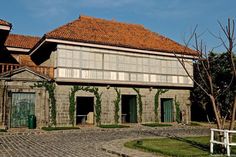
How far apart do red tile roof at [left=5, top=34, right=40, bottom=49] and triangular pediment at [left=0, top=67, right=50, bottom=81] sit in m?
8.17

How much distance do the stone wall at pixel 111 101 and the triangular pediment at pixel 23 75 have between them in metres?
1.53

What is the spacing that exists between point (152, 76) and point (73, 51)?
24.7ft

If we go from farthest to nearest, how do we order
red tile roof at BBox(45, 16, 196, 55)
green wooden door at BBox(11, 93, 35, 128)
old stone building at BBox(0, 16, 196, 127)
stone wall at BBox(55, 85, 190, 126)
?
red tile roof at BBox(45, 16, 196, 55) → stone wall at BBox(55, 85, 190, 126) → old stone building at BBox(0, 16, 196, 127) → green wooden door at BBox(11, 93, 35, 128)

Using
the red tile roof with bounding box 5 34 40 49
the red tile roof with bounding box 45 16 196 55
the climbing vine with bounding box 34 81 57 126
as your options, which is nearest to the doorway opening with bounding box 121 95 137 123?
the red tile roof with bounding box 45 16 196 55

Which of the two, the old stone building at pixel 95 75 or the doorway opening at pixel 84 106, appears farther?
the doorway opening at pixel 84 106

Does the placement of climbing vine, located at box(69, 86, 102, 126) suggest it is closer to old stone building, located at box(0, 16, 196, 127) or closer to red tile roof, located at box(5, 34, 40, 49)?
old stone building, located at box(0, 16, 196, 127)

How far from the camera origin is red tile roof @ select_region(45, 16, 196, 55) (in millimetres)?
22673

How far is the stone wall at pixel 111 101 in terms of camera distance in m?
21.7

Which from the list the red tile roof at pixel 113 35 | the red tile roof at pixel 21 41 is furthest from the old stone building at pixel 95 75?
the red tile roof at pixel 21 41

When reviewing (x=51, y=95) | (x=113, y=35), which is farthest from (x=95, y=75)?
(x=113, y=35)

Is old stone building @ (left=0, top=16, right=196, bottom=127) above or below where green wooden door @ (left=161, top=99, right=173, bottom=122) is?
above

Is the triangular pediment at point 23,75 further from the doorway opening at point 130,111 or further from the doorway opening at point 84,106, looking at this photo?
the doorway opening at point 130,111

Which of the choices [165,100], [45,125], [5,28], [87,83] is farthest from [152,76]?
[5,28]

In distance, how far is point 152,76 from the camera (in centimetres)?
2550
